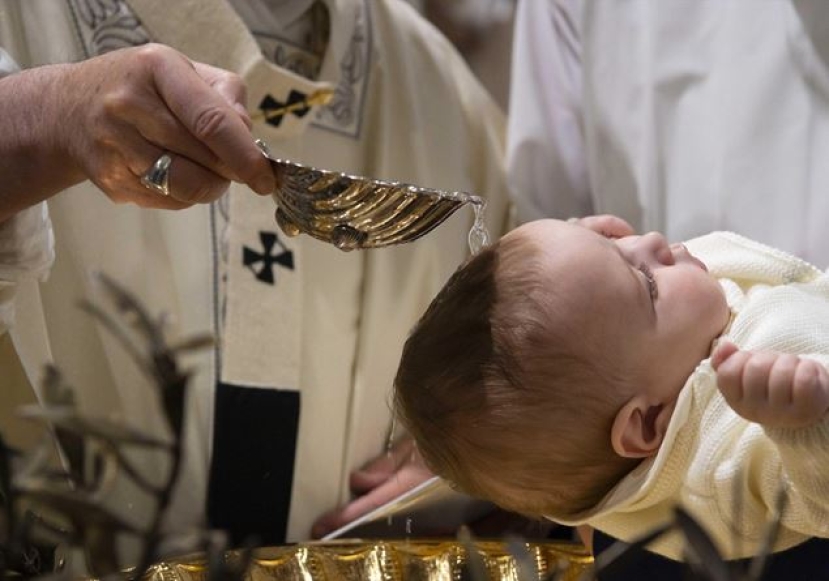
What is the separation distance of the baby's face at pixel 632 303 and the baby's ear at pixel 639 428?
0.5 inches

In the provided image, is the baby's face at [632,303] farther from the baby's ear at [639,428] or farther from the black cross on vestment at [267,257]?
the black cross on vestment at [267,257]

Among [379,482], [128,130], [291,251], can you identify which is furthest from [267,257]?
[128,130]

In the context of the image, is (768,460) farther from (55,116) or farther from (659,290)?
(55,116)

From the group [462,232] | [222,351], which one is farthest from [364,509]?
[462,232]

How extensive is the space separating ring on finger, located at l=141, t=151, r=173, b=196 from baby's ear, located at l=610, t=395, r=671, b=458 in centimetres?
35

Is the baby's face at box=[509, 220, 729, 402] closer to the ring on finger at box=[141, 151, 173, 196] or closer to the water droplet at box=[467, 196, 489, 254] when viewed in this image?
the water droplet at box=[467, 196, 489, 254]

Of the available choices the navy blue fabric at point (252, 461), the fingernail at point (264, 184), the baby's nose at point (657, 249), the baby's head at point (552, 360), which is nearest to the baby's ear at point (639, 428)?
the baby's head at point (552, 360)

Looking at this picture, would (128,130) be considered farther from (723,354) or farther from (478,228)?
(723,354)

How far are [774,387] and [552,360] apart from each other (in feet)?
0.55

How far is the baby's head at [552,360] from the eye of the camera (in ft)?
2.82

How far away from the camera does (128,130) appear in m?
0.89

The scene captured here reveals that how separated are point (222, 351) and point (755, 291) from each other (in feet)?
2.00

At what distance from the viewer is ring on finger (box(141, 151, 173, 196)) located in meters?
0.88

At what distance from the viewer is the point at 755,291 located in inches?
38.5
